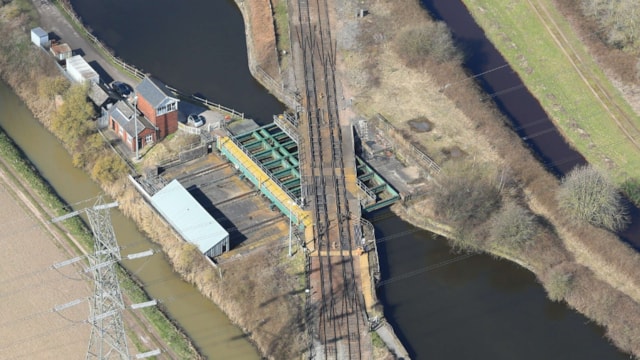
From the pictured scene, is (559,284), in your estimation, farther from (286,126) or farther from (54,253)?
(54,253)

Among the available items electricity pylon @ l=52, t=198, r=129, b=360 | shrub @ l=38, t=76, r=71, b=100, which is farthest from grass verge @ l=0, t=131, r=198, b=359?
shrub @ l=38, t=76, r=71, b=100

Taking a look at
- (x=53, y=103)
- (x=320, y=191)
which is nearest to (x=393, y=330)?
(x=320, y=191)

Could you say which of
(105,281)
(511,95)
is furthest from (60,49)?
(511,95)

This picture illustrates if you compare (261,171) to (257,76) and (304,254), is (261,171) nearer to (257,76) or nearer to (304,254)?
(304,254)

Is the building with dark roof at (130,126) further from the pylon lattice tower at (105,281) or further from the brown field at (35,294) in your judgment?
the pylon lattice tower at (105,281)

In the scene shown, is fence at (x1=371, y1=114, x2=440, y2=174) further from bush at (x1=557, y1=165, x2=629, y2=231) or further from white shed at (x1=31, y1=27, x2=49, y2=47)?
white shed at (x1=31, y1=27, x2=49, y2=47)

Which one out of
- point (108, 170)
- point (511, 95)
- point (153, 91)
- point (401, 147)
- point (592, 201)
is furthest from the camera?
point (511, 95)
